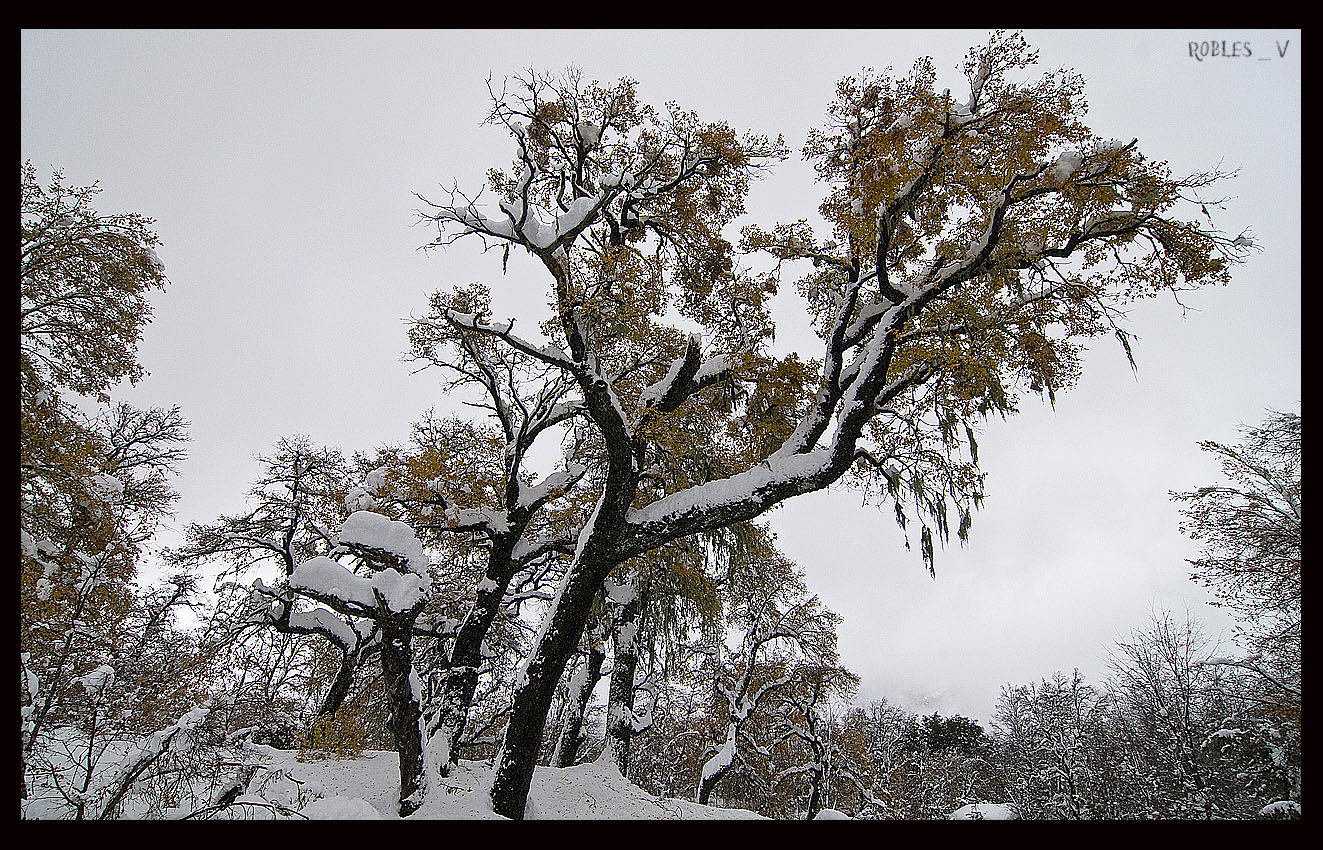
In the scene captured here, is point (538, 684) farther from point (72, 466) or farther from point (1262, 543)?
point (1262, 543)

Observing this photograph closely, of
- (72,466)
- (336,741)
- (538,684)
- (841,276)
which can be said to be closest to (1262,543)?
(841,276)

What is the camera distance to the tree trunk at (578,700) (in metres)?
13.7

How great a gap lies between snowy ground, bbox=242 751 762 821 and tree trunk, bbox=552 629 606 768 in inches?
98.4

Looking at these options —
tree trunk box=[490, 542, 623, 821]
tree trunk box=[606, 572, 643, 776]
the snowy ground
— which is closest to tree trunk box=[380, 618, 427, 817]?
the snowy ground

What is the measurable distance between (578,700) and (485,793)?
19.9ft

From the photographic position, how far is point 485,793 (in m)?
8.14

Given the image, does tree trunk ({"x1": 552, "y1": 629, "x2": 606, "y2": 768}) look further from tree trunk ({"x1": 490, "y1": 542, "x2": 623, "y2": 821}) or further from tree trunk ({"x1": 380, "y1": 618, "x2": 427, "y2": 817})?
tree trunk ({"x1": 490, "y1": 542, "x2": 623, "y2": 821})

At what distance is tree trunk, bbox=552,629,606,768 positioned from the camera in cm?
1366

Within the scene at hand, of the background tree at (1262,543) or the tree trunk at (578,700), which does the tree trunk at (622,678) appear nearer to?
the tree trunk at (578,700)

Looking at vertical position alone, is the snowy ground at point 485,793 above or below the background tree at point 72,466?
below

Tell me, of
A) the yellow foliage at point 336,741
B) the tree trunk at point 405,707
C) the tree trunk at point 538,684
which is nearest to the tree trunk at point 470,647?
the tree trunk at point 405,707

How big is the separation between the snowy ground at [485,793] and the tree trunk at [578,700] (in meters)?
2.50
